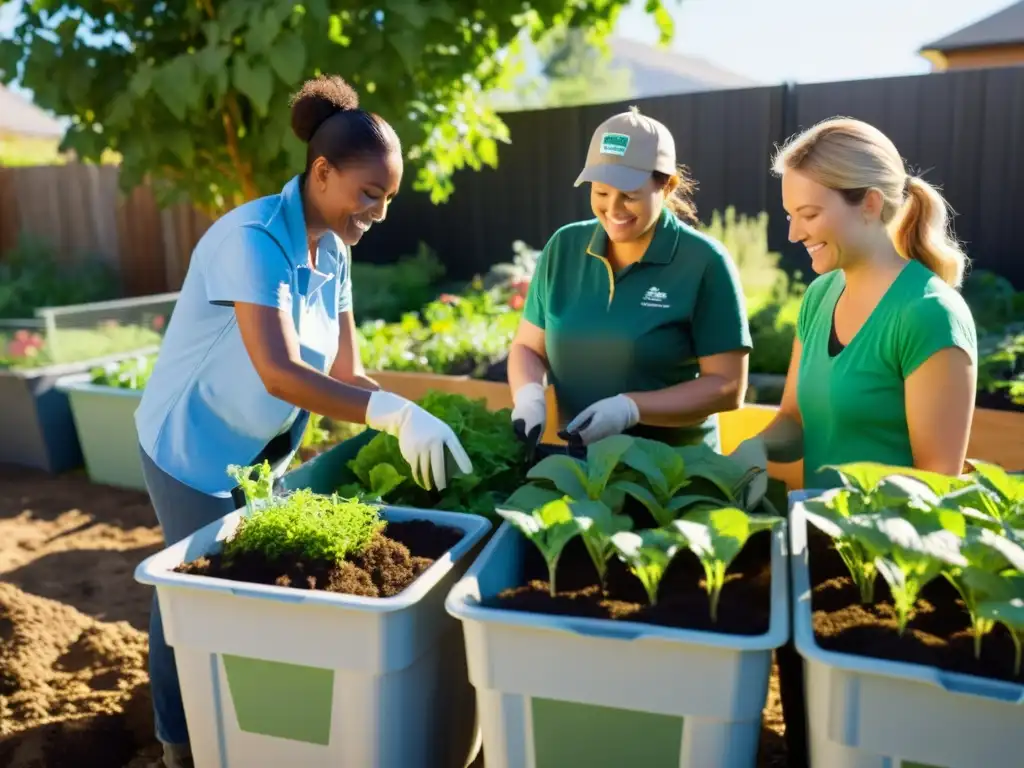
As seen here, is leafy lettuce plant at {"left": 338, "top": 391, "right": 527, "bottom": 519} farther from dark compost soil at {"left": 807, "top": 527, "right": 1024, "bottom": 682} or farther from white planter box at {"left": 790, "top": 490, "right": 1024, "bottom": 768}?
white planter box at {"left": 790, "top": 490, "right": 1024, "bottom": 768}

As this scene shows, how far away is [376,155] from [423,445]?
0.62 m

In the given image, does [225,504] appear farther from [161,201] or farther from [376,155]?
[161,201]

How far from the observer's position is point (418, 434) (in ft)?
5.72

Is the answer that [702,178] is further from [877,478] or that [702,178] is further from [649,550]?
[649,550]

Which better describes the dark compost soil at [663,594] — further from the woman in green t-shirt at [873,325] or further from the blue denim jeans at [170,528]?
the blue denim jeans at [170,528]

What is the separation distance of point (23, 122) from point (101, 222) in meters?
19.7

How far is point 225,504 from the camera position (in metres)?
1.96

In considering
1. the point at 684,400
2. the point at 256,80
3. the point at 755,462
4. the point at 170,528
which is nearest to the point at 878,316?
the point at 755,462

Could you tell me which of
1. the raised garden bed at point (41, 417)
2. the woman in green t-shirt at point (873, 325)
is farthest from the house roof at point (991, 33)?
the woman in green t-shirt at point (873, 325)

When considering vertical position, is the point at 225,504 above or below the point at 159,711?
above

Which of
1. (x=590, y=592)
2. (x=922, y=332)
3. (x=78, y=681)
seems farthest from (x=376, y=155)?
(x=78, y=681)

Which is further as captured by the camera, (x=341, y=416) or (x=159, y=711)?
(x=159, y=711)

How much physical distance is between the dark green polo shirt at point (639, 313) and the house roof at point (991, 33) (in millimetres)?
11461

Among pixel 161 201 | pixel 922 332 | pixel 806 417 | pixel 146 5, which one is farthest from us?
pixel 161 201
